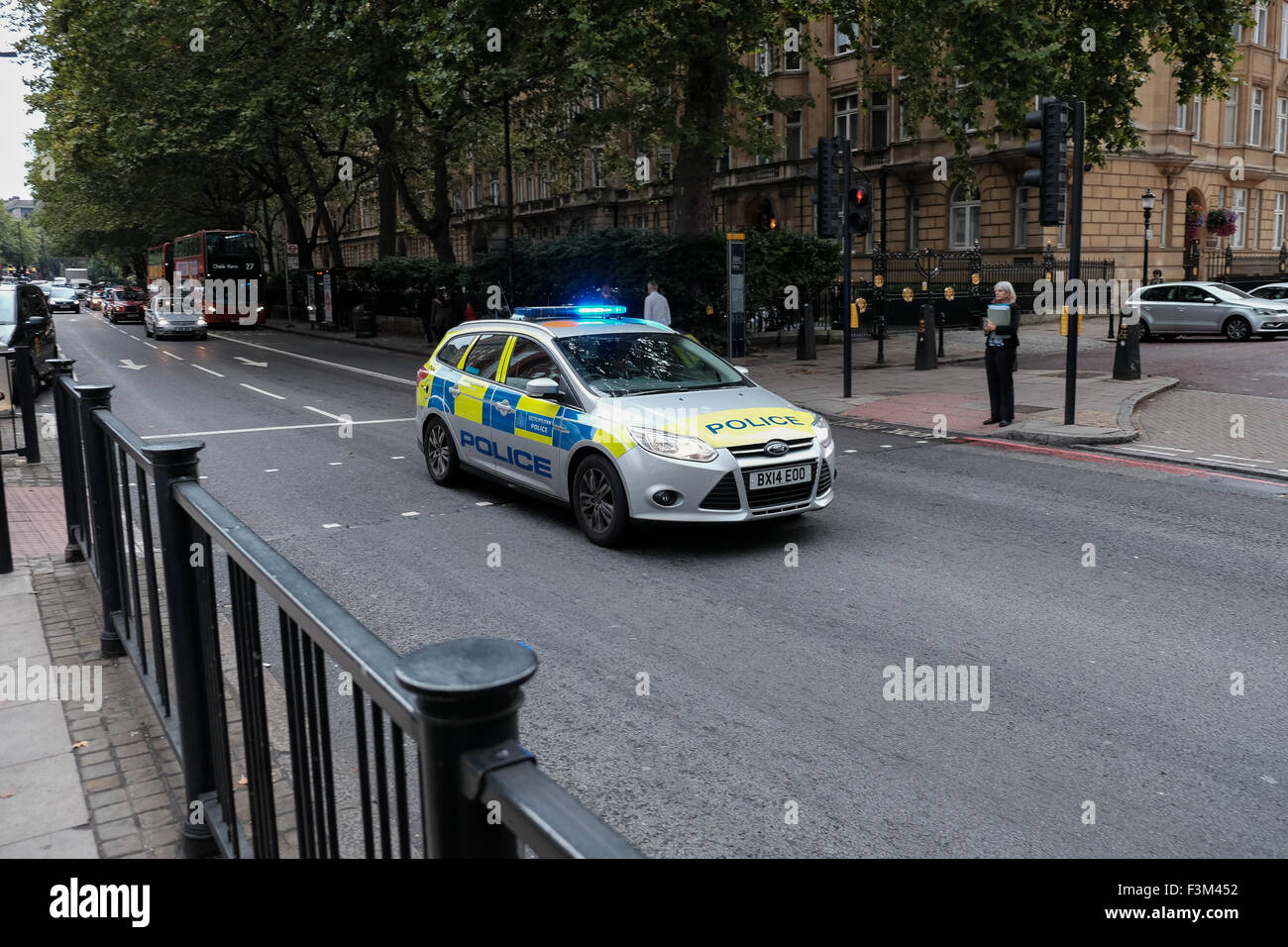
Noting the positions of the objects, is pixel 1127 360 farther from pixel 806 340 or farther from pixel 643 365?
pixel 643 365

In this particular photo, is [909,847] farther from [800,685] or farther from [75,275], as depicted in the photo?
[75,275]

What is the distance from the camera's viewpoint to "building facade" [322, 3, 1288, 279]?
3991 centimetres

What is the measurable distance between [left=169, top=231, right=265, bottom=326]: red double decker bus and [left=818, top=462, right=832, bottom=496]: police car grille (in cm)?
4040

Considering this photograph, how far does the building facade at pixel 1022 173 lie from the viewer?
39906mm

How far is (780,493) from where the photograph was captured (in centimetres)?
828

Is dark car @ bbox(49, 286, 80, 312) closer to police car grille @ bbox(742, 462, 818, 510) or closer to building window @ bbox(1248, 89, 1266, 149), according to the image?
building window @ bbox(1248, 89, 1266, 149)

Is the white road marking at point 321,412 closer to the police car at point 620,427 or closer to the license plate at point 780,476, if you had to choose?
the police car at point 620,427

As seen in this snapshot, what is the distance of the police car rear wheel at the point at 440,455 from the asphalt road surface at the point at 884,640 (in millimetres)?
306

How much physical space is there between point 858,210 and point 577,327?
Result: 9.11 metres

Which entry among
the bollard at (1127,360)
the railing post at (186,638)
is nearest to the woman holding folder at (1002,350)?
the bollard at (1127,360)

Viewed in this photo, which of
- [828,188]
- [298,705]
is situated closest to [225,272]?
[828,188]

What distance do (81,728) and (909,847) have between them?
11.3ft
